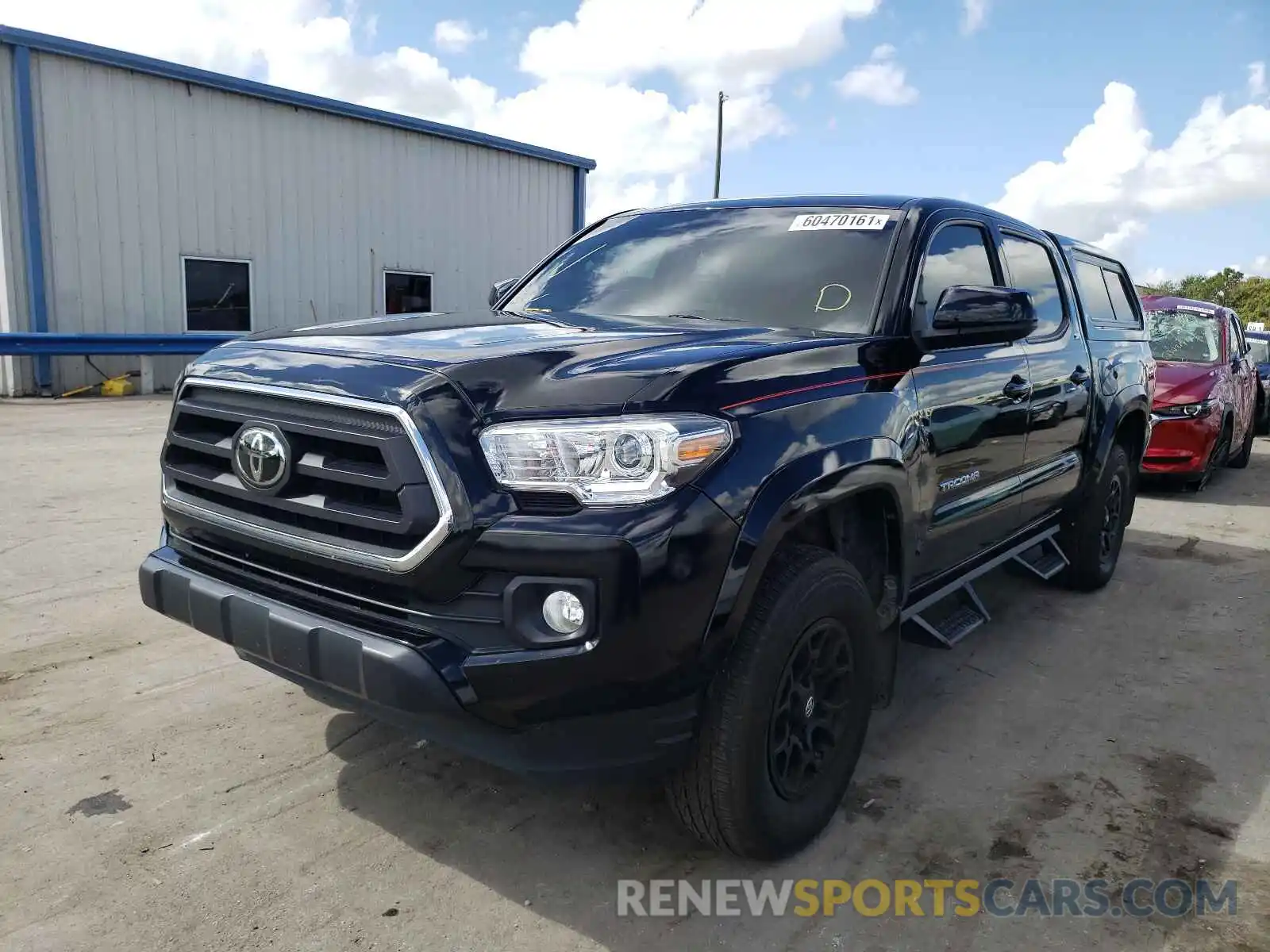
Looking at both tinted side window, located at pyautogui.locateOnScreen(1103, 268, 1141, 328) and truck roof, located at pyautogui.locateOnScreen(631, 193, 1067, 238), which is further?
tinted side window, located at pyautogui.locateOnScreen(1103, 268, 1141, 328)

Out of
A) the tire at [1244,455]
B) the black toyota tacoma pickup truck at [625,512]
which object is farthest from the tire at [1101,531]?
the tire at [1244,455]

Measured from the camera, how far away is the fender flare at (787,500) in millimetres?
2320

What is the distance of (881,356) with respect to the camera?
3078 mm

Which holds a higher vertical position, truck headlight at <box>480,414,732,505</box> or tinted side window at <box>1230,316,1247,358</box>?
tinted side window at <box>1230,316,1247,358</box>

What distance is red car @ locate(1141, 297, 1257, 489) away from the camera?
8547mm

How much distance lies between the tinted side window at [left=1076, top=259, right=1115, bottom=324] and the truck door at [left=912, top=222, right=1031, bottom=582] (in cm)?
121

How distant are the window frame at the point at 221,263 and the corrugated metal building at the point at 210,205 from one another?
0.9 inches

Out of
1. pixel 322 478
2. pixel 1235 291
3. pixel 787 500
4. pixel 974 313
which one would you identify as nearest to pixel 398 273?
pixel 974 313

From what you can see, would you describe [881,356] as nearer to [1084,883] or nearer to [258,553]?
[1084,883]

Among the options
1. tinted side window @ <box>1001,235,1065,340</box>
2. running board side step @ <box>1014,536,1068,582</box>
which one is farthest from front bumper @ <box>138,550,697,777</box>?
running board side step @ <box>1014,536,1068,582</box>

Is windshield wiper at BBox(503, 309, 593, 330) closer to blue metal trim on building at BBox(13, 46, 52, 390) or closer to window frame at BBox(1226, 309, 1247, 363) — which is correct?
window frame at BBox(1226, 309, 1247, 363)

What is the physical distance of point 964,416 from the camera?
3.52 meters

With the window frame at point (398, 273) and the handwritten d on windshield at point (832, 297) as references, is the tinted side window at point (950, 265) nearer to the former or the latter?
the handwritten d on windshield at point (832, 297)

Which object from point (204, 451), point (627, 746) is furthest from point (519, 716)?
point (204, 451)
